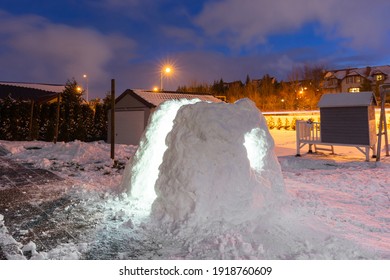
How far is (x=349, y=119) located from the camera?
1266 cm

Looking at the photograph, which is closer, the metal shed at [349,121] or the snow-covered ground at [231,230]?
the snow-covered ground at [231,230]

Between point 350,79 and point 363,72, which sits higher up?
point 363,72

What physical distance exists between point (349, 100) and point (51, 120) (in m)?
16.9

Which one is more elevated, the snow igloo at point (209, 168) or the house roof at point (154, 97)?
the house roof at point (154, 97)

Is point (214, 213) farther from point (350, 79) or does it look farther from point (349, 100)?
point (350, 79)

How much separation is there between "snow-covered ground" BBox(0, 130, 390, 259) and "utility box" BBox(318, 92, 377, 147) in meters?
4.87

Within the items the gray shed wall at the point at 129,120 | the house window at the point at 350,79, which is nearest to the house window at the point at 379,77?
the house window at the point at 350,79

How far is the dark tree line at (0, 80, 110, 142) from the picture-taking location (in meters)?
17.7

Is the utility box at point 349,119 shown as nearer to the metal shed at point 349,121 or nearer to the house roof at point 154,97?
the metal shed at point 349,121

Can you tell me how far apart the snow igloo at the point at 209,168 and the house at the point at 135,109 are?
11402 millimetres

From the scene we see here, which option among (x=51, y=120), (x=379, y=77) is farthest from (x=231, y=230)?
(x=379, y=77)

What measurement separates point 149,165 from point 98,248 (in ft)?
7.28

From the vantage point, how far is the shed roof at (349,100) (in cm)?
1231
